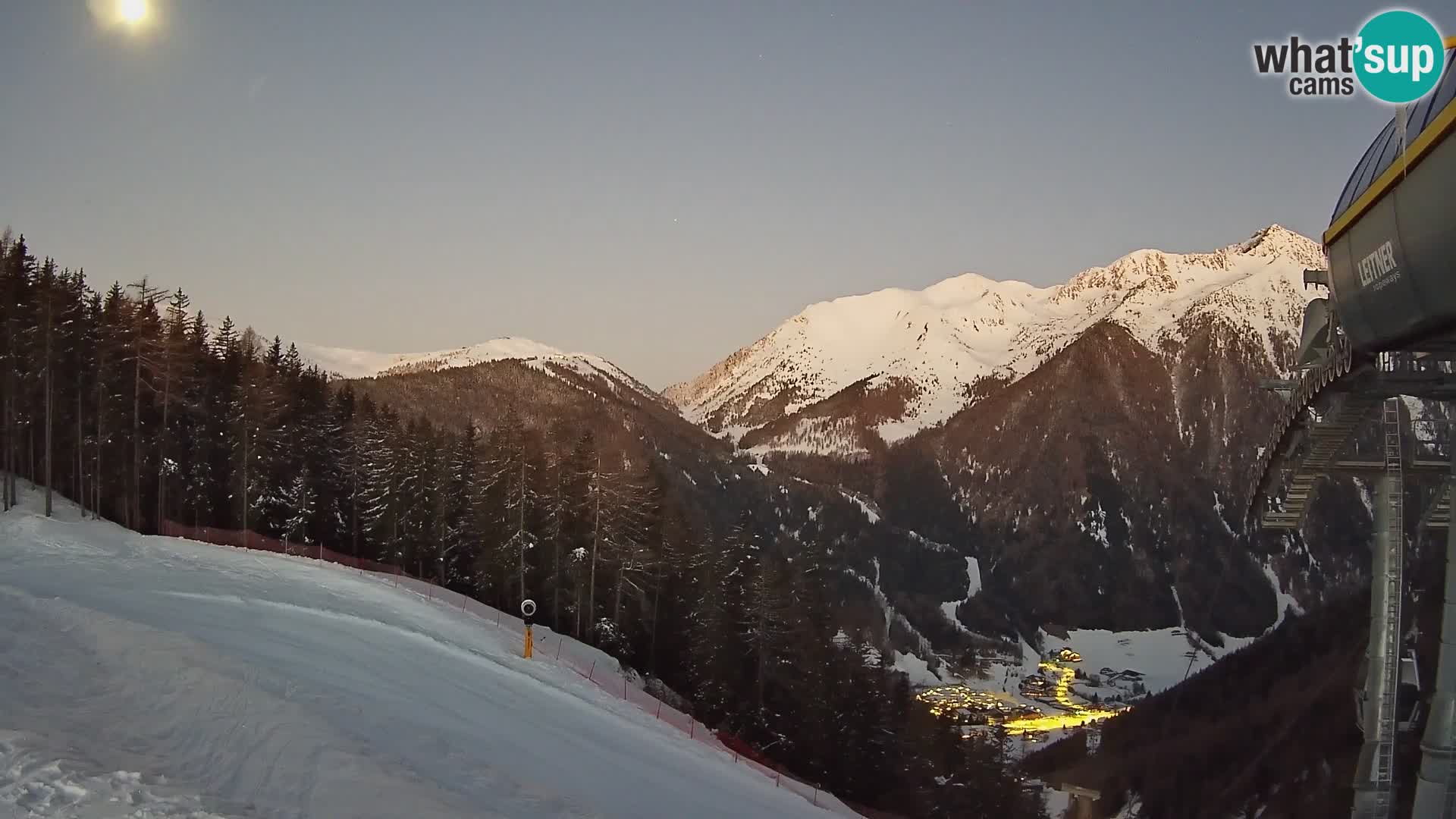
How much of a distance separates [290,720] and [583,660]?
20678mm

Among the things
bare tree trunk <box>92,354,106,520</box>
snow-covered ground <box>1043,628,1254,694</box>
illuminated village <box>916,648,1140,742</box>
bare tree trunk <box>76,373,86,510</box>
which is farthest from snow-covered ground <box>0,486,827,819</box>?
snow-covered ground <box>1043,628,1254,694</box>

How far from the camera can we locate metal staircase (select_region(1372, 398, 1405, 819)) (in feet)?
46.5

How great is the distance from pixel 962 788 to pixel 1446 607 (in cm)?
3419

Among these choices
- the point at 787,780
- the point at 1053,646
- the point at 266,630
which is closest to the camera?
the point at 266,630

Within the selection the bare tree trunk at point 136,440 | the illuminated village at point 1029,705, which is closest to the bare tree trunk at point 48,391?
the bare tree trunk at point 136,440

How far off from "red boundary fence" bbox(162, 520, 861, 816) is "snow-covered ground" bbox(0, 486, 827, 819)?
3.02 m

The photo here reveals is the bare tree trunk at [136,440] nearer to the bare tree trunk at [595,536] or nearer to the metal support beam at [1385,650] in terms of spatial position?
the bare tree trunk at [595,536]

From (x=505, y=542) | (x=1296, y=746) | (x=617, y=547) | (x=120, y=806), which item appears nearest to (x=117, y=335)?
(x=505, y=542)

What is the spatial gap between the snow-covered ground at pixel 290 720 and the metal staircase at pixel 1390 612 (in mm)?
9975

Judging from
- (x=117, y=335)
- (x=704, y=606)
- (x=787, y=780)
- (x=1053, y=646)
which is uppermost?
(x=117, y=335)

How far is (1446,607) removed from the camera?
1187 centimetres

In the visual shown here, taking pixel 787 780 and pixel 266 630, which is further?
pixel 787 780

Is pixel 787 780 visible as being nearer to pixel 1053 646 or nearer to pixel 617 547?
pixel 617 547

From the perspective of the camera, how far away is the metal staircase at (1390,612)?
14.2 metres
